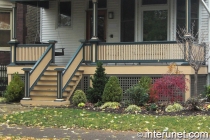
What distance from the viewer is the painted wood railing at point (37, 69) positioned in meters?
14.1

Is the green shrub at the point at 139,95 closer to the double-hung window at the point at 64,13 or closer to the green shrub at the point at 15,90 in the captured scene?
the green shrub at the point at 15,90

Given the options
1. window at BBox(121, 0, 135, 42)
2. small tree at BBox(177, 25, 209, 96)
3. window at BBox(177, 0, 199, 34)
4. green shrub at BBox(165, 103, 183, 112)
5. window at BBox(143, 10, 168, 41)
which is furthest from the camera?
window at BBox(121, 0, 135, 42)

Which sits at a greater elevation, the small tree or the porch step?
the small tree

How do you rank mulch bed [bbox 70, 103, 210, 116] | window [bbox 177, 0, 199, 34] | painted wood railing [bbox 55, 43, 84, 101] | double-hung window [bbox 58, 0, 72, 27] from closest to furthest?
mulch bed [bbox 70, 103, 210, 116] → painted wood railing [bbox 55, 43, 84, 101] → window [bbox 177, 0, 199, 34] → double-hung window [bbox 58, 0, 72, 27]

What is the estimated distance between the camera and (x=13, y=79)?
1540 cm

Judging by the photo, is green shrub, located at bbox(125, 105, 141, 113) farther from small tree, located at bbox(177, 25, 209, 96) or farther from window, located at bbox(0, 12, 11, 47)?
window, located at bbox(0, 12, 11, 47)

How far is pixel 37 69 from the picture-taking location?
579 inches

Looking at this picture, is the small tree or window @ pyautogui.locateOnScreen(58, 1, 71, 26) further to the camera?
window @ pyautogui.locateOnScreen(58, 1, 71, 26)

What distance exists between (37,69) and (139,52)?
13.5 ft

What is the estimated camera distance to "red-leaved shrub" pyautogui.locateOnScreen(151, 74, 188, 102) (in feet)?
42.3

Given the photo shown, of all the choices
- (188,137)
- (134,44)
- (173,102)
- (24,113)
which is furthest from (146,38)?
(188,137)

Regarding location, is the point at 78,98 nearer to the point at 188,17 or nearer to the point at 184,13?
the point at 188,17

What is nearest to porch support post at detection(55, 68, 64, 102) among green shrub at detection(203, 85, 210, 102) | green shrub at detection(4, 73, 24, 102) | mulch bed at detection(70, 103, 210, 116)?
mulch bed at detection(70, 103, 210, 116)

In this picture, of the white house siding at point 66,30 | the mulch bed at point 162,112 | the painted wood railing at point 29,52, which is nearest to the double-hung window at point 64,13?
the white house siding at point 66,30
